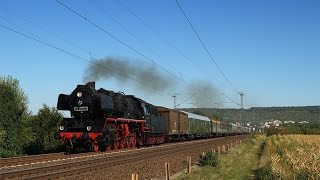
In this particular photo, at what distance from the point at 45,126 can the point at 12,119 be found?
6.05 metres

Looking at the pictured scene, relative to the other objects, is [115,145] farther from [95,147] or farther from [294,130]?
[294,130]

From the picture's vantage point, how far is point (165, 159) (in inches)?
1105

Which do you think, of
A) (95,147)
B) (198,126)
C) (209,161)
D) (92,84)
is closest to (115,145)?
(95,147)

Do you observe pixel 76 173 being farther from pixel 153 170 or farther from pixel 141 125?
pixel 141 125

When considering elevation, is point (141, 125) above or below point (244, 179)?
above

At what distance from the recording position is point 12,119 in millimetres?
31578

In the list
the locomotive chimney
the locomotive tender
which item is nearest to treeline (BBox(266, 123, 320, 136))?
the locomotive tender

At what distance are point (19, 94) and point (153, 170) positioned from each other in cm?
1489

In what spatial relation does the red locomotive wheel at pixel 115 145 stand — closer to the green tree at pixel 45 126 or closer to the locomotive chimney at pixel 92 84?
the locomotive chimney at pixel 92 84

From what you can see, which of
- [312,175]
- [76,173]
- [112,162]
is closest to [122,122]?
[112,162]

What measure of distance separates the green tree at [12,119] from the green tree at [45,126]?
3.65 m

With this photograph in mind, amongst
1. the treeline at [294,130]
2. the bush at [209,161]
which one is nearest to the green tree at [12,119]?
the bush at [209,161]

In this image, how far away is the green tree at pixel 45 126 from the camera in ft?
121

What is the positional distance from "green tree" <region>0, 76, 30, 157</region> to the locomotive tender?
2.81 meters
